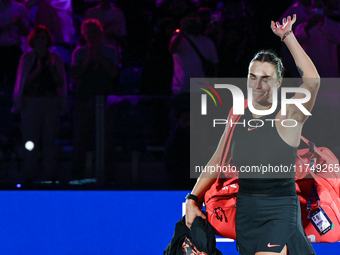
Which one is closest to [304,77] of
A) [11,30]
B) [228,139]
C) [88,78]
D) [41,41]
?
[228,139]

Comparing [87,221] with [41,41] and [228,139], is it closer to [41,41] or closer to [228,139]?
[228,139]

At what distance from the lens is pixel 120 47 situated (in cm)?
414

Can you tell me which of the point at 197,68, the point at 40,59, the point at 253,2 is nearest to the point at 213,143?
the point at 197,68

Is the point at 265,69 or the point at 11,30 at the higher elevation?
the point at 11,30

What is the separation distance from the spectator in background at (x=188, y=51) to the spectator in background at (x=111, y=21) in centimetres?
51

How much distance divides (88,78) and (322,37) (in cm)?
217

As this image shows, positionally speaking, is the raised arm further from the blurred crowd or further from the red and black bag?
the blurred crowd

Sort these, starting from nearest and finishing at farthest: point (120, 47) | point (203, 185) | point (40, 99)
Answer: point (203, 185), point (40, 99), point (120, 47)

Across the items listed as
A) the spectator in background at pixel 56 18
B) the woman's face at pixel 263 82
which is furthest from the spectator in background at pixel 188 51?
the woman's face at pixel 263 82

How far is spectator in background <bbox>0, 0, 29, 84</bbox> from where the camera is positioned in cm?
411

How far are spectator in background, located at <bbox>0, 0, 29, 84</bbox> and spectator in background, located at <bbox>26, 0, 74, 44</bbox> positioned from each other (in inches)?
4.6

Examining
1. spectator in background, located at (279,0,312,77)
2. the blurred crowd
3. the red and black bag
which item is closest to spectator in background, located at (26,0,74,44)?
the blurred crowd

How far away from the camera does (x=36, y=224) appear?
3334 mm

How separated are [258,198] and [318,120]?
1688 millimetres
